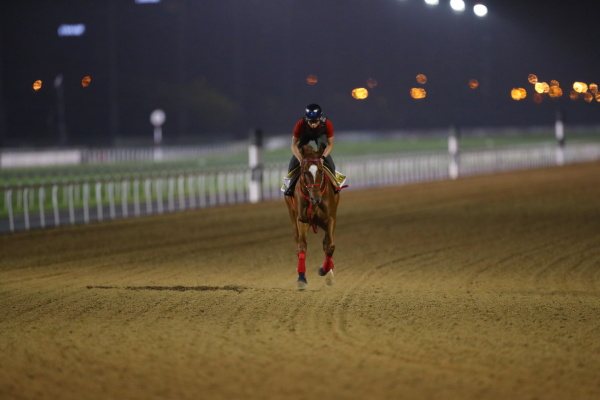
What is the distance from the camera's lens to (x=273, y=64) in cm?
7688

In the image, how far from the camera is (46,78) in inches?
1841

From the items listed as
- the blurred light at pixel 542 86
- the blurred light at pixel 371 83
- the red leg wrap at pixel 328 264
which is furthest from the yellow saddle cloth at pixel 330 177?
the blurred light at pixel 371 83

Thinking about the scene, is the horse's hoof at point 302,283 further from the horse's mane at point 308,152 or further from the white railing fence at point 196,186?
the white railing fence at point 196,186

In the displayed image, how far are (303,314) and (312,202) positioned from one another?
1.63m

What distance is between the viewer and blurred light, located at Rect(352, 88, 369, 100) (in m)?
73.9

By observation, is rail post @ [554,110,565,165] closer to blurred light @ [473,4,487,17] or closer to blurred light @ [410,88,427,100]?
blurred light @ [473,4,487,17]

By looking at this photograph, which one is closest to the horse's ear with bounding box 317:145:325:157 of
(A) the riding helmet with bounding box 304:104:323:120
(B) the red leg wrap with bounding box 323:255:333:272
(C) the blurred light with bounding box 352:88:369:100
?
(A) the riding helmet with bounding box 304:104:323:120

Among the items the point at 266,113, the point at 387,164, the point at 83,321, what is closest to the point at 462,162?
the point at 387,164

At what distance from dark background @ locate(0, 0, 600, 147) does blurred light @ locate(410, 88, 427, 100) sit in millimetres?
707

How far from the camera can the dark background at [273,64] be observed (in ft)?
151

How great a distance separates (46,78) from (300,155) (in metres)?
39.2

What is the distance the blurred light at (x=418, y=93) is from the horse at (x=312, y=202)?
66873 mm

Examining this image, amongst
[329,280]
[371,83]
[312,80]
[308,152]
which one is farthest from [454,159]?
[371,83]

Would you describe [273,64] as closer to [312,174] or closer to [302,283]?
[302,283]
